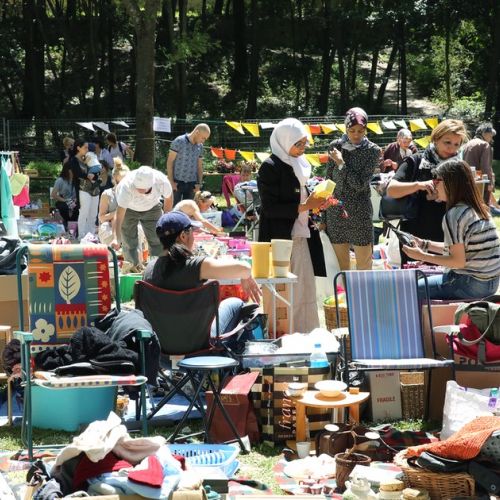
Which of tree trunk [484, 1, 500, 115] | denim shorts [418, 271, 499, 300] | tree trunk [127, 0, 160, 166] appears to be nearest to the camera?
denim shorts [418, 271, 499, 300]

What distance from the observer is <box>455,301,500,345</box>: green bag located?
547cm

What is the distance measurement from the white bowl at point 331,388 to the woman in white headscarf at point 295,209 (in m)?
1.89

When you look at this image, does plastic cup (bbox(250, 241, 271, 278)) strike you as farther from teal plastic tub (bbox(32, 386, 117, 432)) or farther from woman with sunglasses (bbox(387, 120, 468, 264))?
teal plastic tub (bbox(32, 386, 117, 432))

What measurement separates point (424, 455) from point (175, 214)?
7.40 ft

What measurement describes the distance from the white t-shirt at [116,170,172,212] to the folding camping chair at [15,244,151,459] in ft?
11.0

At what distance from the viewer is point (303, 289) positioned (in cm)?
716

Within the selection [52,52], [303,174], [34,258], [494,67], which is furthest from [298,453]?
[52,52]

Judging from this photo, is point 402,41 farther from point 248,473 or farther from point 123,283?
point 248,473

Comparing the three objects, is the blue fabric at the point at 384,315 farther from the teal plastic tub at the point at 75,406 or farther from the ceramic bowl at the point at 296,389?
the teal plastic tub at the point at 75,406

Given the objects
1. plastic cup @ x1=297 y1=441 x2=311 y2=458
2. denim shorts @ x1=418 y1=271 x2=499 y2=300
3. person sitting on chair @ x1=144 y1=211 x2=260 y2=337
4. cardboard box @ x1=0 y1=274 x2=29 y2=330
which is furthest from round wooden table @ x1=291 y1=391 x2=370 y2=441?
cardboard box @ x1=0 y1=274 x2=29 y2=330

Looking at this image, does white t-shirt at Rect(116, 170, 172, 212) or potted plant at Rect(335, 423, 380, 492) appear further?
white t-shirt at Rect(116, 170, 172, 212)

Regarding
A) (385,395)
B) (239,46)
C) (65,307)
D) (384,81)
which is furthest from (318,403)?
(239,46)

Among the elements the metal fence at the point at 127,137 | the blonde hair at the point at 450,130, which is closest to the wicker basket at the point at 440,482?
the blonde hair at the point at 450,130

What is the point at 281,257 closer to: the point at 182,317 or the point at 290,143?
the point at 290,143
